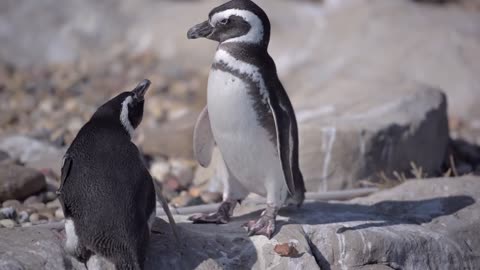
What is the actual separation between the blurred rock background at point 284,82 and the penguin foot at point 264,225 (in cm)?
134

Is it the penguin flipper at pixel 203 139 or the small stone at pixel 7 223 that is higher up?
the penguin flipper at pixel 203 139

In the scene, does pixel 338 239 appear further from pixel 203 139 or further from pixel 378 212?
pixel 203 139

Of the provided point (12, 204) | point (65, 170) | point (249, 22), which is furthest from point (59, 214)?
point (249, 22)

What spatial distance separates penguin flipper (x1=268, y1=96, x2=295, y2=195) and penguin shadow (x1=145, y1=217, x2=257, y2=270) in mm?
354

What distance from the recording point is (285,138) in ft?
12.3

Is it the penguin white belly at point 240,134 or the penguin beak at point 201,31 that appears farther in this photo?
the penguin beak at point 201,31

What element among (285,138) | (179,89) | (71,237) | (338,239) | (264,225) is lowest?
(179,89)

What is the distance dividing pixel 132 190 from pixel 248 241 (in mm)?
705

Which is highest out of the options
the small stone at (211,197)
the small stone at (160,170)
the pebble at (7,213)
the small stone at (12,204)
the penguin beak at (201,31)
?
the penguin beak at (201,31)

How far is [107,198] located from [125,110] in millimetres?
561

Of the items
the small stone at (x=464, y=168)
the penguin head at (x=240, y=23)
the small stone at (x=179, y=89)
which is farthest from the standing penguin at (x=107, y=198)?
the small stone at (x=179, y=89)

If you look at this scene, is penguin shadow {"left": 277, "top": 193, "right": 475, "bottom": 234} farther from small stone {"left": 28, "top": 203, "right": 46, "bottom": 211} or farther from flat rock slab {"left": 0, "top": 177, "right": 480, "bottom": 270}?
→ small stone {"left": 28, "top": 203, "right": 46, "bottom": 211}

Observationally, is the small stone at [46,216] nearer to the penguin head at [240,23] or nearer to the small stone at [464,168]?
the penguin head at [240,23]

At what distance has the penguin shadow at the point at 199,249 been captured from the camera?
3.40 metres
